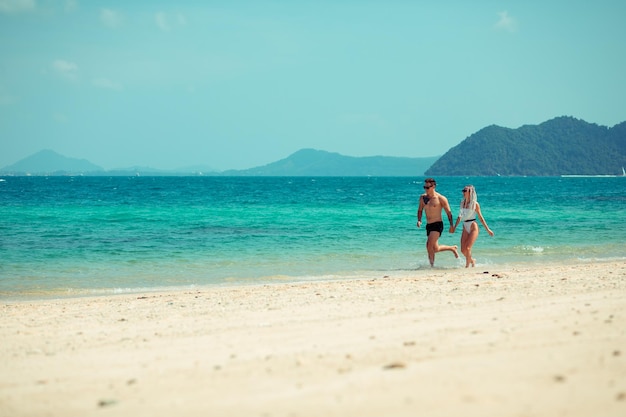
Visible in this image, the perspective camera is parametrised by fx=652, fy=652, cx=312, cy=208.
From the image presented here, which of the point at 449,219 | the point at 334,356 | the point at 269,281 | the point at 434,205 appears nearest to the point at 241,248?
the point at 269,281

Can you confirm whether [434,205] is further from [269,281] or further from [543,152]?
[543,152]

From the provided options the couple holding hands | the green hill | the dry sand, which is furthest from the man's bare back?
the green hill

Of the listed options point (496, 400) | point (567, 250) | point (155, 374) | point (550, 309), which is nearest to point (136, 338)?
point (155, 374)

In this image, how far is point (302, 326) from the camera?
21.1 ft

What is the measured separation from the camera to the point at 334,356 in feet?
16.9

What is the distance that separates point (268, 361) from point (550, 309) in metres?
3.13

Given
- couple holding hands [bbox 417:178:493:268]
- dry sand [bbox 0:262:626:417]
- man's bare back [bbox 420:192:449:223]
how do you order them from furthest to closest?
1. man's bare back [bbox 420:192:449:223]
2. couple holding hands [bbox 417:178:493:268]
3. dry sand [bbox 0:262:626:417]

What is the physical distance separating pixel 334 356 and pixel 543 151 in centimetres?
18918

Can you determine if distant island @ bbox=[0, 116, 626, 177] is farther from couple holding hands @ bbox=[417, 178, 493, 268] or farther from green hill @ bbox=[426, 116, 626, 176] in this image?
couple holding hands @ bbox=[417, 178, 493, 268]

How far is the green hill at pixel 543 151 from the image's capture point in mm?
176000

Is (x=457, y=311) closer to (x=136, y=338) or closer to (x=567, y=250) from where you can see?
(x=136, y=338)

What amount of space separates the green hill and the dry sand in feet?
583

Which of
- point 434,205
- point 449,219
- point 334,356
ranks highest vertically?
point 434,205

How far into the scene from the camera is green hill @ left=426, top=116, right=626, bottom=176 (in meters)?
176
